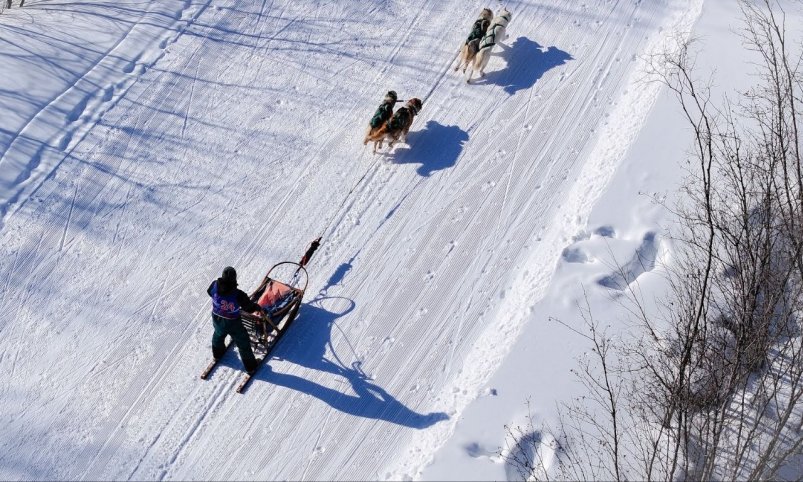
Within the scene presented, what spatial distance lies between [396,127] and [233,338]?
157 inches

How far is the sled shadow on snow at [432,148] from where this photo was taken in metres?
13.2

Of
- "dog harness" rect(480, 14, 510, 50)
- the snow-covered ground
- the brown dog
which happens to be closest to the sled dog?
"dog harness" rect(480, 14, 510, 50)

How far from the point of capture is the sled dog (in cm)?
1402

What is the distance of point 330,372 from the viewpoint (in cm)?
1095

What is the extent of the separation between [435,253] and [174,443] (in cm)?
401

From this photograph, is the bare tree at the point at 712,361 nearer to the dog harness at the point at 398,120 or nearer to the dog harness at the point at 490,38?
the dog harness at the point at 490,38

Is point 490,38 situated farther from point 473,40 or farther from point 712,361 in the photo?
point 712,361

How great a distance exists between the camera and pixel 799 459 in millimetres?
10000

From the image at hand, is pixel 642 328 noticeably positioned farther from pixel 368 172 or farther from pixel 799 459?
pixel 368 172

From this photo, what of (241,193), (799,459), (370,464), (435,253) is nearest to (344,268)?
(435,253)

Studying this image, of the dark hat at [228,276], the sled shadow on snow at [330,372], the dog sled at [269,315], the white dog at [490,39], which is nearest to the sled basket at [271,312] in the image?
the dog sled at [269,315]

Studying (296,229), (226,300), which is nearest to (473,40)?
(296,229)

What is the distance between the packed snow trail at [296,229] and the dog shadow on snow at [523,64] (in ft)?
0.13

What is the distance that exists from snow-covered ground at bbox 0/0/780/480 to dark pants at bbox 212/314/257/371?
25cm
